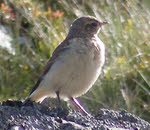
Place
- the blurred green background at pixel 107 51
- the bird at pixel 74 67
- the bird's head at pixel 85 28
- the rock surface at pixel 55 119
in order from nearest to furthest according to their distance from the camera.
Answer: the rock surface at pixel 55 119, the bird at pixel 74 67, the bird's head at pixel 85 28, the blurred green background at pixel 107 51

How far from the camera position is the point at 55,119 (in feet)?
14.3

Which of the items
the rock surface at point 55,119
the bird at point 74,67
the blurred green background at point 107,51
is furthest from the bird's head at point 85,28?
the rock surface at point 55,119

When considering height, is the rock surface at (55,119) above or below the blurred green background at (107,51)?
above

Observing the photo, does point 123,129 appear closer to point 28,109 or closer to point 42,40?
point 28,109

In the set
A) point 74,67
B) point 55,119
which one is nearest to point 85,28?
point 74,67

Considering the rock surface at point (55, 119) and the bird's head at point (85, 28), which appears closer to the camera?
the rock surface at point (55, 119)

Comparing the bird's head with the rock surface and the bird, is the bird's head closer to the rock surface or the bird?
the bird

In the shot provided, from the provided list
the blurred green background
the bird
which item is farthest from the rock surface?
the blurred green background

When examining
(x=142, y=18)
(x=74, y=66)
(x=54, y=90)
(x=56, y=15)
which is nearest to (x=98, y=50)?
(x=74, y=66)

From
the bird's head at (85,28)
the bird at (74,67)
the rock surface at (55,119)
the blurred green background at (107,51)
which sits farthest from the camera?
the blurred green background at (107,51)

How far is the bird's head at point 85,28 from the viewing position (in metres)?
6.41

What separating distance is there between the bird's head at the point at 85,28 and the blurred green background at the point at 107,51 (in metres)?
1.25

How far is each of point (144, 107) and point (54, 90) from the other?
6.42ft

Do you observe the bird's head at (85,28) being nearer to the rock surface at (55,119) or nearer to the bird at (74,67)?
the bird at (74,67)
